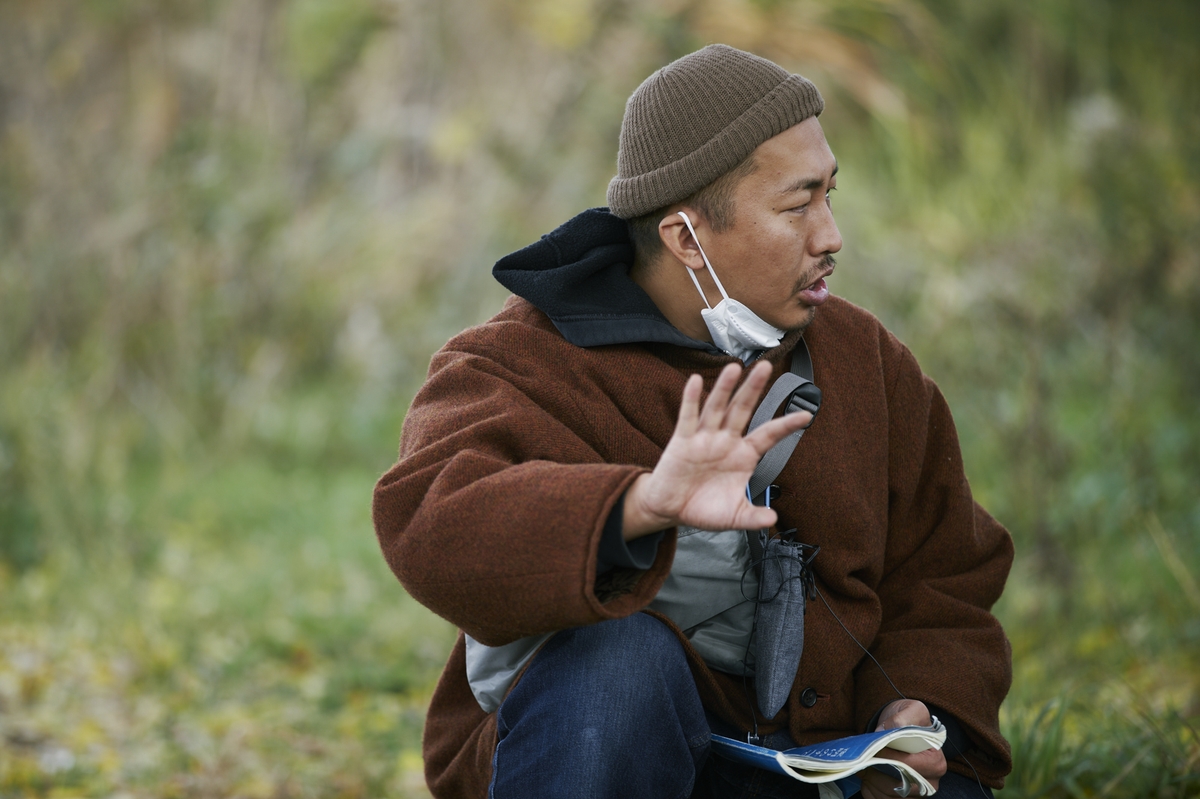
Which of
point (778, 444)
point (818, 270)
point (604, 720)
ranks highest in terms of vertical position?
point (818, 270)

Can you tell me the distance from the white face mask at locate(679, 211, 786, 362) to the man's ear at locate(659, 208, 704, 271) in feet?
0.03

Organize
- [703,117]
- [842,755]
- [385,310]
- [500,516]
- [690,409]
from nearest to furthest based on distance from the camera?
1. [690,409]
2. [500,516]
3. [842,755]
4. [703,117]
5. [385,310]

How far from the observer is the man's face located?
2.26m

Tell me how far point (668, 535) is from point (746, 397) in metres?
0.27

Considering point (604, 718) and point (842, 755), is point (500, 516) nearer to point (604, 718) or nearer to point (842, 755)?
point (604, 718)

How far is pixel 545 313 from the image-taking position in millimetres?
2281

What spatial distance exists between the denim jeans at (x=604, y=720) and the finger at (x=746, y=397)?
44 cm

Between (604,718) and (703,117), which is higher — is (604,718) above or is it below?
below

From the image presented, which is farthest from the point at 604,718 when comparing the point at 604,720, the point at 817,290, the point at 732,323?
the point at 817,290

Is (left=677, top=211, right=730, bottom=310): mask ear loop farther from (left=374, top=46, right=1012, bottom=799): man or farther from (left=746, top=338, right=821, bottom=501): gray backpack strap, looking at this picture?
(left=746, top=338, right=821, bottom=501): gray backpack strap

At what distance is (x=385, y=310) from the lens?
7.60 m

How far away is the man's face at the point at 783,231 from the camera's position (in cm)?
226

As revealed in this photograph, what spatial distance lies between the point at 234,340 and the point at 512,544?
541cm

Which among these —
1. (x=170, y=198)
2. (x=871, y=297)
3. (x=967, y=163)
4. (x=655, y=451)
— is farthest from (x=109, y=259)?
(x=655, y=451)
